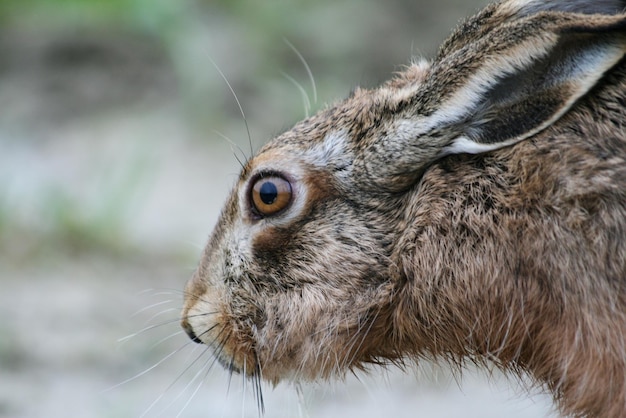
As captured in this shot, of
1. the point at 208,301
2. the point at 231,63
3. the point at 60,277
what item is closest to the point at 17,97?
the point at 231,63

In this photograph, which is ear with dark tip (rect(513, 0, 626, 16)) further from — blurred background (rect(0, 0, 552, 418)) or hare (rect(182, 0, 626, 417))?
blurred background (rect(0, 0, 552, 418))

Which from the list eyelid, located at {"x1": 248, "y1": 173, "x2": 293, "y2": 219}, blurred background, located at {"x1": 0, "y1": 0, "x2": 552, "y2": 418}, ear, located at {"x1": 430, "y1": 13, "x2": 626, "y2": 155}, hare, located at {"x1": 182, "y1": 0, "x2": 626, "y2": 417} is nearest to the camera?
ear, located at {"x1": 430, "y1": 13, "x2": 626, "y2": 155}

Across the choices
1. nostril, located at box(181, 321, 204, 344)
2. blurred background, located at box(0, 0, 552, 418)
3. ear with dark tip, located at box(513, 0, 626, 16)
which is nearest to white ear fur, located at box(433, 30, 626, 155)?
ear with dark tip, located at box(513, 0, 626, 16)

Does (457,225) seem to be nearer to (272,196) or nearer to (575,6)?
(272,196)

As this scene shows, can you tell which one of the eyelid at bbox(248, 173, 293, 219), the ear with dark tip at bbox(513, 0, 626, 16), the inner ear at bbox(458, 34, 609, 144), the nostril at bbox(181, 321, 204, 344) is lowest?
the nostril at bbox(181, 321, 204, 344)

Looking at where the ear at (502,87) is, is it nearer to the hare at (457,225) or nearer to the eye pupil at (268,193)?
the hare at (457,225)

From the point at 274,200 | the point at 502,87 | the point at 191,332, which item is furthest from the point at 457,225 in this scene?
the point at 191,332

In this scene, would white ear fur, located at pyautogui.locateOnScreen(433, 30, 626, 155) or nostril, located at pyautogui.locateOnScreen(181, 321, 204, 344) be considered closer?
white ear fur, located at pyautogui.locateOnScreen(433, 30, 626, 155)
